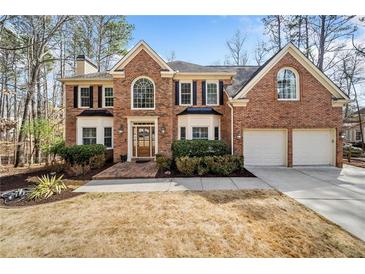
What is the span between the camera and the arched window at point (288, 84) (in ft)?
35.1

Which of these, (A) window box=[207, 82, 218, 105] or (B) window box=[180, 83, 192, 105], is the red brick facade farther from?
(B) window box=[180, 83, 192, 105]

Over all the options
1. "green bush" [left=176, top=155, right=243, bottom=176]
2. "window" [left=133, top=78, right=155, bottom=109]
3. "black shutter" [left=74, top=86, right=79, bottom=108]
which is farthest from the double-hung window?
"black shutter" [left=74, top=86, right=79, bottom=108]

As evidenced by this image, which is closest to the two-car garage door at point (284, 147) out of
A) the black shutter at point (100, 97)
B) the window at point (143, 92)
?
the window at point (143, 92)

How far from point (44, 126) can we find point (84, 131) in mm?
2441

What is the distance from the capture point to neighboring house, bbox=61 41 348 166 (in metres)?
10.6

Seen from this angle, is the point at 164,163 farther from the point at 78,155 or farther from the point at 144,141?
the point at 78,155

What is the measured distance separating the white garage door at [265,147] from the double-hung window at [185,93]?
440cm

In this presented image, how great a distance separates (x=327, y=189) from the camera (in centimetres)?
674

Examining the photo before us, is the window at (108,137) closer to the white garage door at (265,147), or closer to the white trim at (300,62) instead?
the white trim at (300,62)

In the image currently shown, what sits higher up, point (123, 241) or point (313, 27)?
point (313, 27)

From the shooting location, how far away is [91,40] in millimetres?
18984

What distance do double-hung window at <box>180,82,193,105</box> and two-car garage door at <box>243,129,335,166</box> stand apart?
435cm
